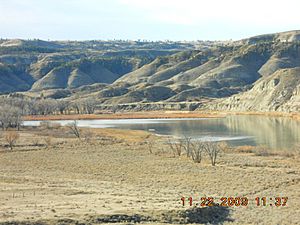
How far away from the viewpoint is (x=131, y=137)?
75812 millimetres

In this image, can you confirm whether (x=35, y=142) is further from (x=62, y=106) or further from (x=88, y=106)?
(x=88, y=106)

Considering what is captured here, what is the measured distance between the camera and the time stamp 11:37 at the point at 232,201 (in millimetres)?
27219

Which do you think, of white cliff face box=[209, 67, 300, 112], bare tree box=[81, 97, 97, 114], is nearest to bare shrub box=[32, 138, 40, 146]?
white cliff face box=[209, 67, 300, 112]

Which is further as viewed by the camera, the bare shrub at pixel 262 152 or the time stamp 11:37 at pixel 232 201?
the bare shrub at pixel 262 152

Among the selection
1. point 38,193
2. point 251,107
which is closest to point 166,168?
point 38,193

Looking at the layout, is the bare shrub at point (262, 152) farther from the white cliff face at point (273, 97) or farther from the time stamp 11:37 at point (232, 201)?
the white cliff face at point (273, 97)

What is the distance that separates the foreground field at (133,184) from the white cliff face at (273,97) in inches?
2953

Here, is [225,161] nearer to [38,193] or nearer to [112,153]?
[112,153]

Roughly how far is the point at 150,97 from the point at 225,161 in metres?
138

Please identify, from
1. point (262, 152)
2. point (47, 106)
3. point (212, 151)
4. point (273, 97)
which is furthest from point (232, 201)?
point (47, 106)

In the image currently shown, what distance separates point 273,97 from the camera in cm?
13575

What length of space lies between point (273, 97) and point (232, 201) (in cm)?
11086

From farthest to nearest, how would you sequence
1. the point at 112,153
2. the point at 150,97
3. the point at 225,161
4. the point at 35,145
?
the point at 150,97 → the point at 35,145 → the point at 112,153 → the point at 225,161

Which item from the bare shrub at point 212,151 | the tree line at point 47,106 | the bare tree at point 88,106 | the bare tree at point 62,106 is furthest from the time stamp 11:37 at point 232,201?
the bare tree at point 88,106
